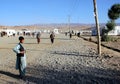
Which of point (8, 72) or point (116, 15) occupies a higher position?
point (116, 15)

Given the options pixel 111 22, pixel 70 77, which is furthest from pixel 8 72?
pixel 111 22

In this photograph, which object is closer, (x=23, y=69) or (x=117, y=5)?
(x=23, y=69)

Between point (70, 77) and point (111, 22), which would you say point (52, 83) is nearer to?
point (70, 77)

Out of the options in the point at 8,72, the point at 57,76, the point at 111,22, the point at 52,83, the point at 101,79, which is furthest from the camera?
the point at 111,22

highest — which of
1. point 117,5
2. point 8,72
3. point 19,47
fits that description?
point 117,5

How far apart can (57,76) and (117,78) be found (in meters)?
2.26

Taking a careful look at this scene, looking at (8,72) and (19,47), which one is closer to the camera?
(19,47)

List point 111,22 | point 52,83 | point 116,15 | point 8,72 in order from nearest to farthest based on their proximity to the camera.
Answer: point 52,83 < point 8,72 < point 116,15 < point 111,22

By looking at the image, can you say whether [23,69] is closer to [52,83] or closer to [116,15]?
[52,83]

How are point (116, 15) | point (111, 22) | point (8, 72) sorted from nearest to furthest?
point (8, 72) < point (116, 15) < point (111, 22)

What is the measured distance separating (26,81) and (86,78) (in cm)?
217

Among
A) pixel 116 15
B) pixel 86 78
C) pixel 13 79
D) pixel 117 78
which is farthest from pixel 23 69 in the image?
pixel 116 15

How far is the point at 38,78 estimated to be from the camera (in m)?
11.5

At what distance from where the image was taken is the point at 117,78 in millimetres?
11250
